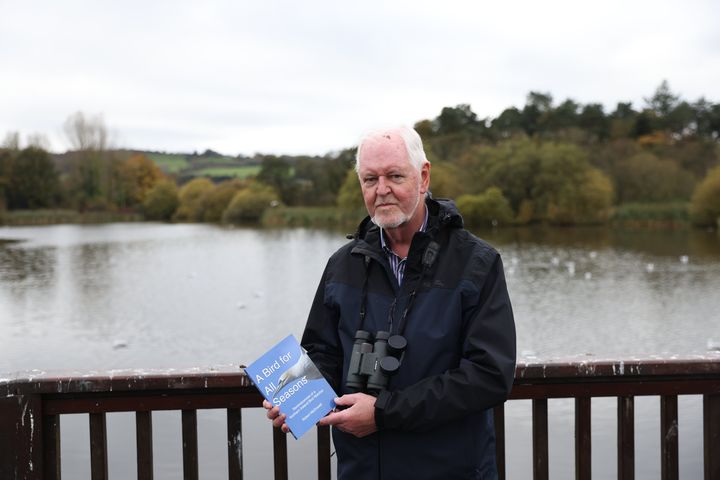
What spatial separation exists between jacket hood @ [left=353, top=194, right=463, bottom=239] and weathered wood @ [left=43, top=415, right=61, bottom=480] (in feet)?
4.21

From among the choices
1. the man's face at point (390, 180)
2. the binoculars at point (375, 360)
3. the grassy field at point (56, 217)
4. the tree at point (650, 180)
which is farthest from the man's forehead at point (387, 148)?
the grassy field at point (56, 217)

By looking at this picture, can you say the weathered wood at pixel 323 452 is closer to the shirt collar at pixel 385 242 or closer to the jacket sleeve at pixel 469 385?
the jacket sleeve at pixel 469 385

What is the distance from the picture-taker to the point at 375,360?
1.99m

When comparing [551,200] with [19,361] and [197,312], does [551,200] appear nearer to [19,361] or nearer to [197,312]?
[197,312]

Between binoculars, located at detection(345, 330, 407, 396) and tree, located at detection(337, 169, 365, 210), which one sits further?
tree, located at detection(337, 169, 365, 210)

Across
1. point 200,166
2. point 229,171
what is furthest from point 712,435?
point 200,166

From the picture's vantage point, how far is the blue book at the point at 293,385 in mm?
2025

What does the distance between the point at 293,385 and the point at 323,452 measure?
659mm

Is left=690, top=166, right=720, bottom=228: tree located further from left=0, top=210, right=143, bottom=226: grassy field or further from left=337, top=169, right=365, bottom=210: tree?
left=0, top=210, right=143, bottom=226: grassy field

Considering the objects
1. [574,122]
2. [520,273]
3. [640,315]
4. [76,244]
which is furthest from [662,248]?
[574,122]

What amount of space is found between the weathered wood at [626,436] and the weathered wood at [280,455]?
125 centimetres

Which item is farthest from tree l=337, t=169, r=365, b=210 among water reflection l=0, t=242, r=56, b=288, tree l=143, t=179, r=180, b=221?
tree l=143, t=179, r=180, b=221

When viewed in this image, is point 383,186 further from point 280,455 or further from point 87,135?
point 87,135

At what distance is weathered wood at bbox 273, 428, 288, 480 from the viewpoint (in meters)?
2.55
